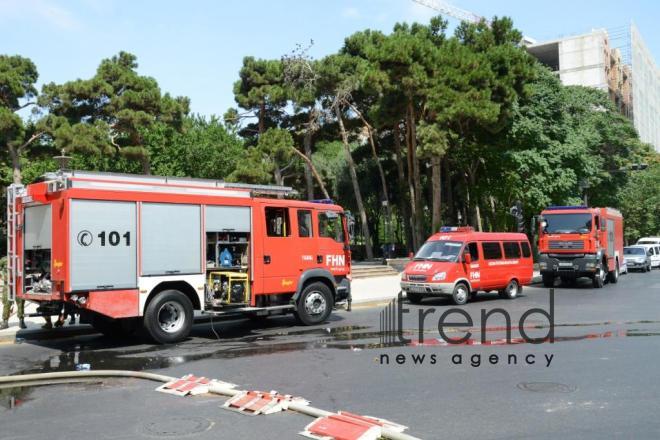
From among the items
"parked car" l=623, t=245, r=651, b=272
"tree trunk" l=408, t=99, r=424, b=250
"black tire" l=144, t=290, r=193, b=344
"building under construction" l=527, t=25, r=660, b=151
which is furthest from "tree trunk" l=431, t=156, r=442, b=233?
"building under construction" l=527, t=25, r=660, b=151

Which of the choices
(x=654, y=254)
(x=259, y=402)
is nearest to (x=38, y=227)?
(x=259, y=402)

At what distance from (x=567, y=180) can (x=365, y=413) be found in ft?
96.3

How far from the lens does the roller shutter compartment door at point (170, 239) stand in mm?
11414

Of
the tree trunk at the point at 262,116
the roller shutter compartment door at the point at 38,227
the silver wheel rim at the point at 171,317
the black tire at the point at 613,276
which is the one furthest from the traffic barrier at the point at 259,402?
the tree trunk at the point at 262,116

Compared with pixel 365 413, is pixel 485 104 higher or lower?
higher

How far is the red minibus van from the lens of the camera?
18094mm

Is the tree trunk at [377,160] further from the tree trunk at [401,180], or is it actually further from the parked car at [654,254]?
the parked car at [654,254]

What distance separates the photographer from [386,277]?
2909cm

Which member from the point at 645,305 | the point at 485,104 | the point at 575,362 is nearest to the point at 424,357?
the point at 575,362

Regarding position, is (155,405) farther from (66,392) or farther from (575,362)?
(575,362)

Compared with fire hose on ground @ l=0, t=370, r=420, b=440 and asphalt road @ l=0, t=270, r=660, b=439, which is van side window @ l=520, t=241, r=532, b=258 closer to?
asphalt road @ l=0, t=270, r=660, b=439

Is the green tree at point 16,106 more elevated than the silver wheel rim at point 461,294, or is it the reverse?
the green tree at point 16,106

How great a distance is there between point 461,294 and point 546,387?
35.1 ft

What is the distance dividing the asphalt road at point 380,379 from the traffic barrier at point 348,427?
0.25 m
